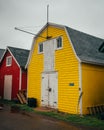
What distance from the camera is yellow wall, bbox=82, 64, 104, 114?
12.1 metres

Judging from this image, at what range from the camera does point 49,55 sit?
47.9 ft

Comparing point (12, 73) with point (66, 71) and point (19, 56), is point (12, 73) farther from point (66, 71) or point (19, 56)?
point (66, 71)

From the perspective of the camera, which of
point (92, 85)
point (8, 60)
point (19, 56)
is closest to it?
point (92, 85)

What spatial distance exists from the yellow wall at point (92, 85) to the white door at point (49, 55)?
3.06 meters

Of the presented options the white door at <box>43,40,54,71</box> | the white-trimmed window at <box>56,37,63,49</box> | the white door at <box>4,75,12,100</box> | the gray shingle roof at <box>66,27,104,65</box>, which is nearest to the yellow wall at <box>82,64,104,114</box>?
the gray shingle roof at <box>66,27,104,65</box>

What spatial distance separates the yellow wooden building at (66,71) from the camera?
12188 mm

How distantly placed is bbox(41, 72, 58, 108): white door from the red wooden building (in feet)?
16.3

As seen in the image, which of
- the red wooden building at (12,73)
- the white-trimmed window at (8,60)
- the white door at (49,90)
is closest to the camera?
the white door at (49,90)

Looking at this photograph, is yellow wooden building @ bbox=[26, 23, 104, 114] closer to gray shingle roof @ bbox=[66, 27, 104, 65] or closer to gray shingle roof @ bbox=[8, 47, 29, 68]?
gray shingle roof @ bbox=[66, 27, 104, 65]

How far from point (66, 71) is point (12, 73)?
9191 mm

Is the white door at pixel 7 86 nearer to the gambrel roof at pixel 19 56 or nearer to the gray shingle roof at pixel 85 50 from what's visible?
the gambrel roof at pixel 19 56

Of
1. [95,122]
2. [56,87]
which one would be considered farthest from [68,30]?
[95,122]

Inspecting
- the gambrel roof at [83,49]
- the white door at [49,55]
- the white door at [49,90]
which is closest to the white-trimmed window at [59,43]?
Result: the white door at [49,55]

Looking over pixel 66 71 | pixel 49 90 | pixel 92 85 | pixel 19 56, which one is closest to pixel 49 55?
pixel 66 71
